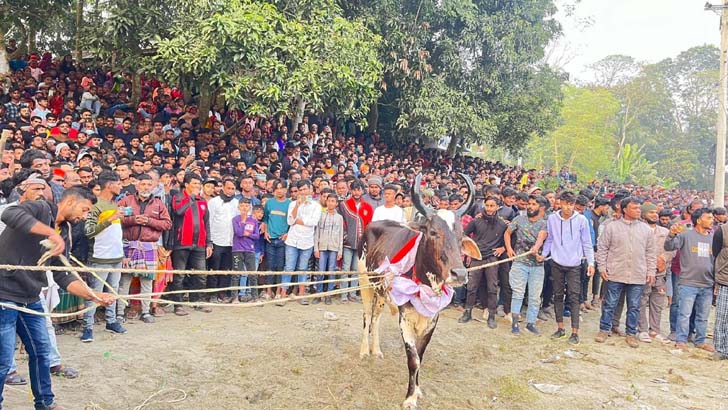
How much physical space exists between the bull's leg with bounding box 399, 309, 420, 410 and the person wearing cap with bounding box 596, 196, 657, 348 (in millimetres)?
3343

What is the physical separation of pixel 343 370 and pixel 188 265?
11.0ft

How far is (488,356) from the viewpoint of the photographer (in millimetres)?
6770

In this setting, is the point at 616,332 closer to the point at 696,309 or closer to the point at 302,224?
the point at 696,309

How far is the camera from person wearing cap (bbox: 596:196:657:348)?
23.9ft

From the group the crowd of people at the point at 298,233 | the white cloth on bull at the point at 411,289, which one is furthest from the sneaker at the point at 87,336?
the white cloth on bull at the point at 411,289

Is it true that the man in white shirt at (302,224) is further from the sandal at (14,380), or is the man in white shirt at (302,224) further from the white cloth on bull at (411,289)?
the sandal at (14,380)

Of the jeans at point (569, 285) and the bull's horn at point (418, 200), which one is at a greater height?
the bull's horn at point (418, 200)

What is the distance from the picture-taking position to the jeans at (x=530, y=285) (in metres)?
7.78

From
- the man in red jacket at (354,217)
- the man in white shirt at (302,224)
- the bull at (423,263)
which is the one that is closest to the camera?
the bull at (423,263)

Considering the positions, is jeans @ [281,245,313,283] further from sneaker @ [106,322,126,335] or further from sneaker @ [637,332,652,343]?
sneaker @ [637,332,652,343]

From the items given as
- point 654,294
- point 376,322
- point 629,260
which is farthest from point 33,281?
point 654,294

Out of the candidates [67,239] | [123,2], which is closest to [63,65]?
[123,2]

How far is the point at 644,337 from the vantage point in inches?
303

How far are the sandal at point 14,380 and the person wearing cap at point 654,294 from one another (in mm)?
7749
